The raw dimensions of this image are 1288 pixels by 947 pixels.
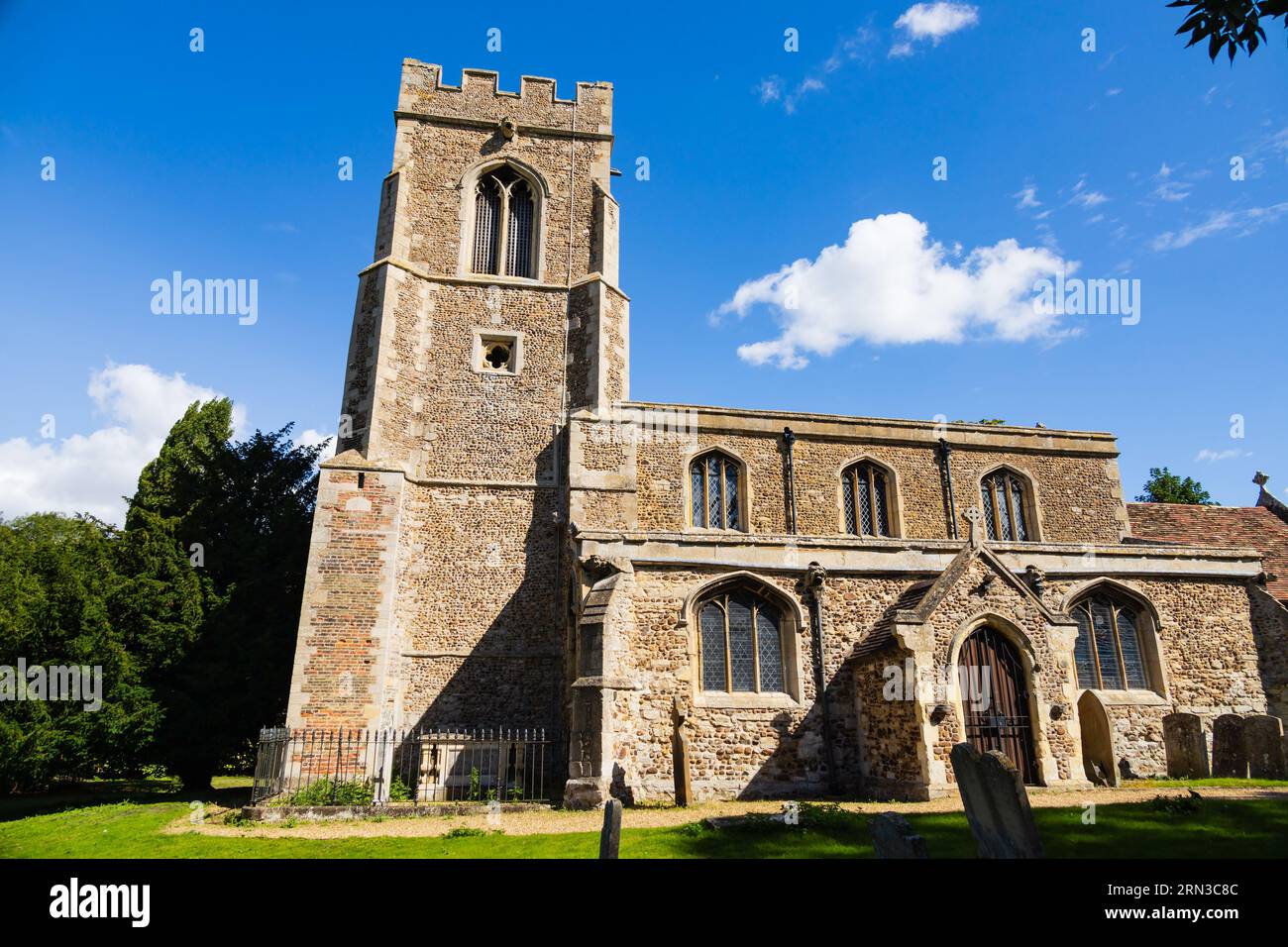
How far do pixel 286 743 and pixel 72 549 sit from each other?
777cm

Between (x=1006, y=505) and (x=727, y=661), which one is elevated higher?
(x=1006, y=505)

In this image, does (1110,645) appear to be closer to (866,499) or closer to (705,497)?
(866,499)

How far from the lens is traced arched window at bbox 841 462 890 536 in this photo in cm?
1892

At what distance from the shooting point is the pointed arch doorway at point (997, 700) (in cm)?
1199

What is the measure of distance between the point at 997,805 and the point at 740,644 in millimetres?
7866

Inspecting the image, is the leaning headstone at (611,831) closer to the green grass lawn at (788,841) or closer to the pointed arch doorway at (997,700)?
the green grass lawn at (788,841)

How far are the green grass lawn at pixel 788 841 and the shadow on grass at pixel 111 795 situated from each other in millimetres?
3662

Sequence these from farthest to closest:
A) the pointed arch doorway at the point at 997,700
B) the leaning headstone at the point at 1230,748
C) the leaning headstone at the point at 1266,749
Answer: the leaning headstone at the point at 1230,748
the leaning headstone at the point at 1266,749
the pointed arch doorway at the point at 997,700

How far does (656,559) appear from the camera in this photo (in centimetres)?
1341

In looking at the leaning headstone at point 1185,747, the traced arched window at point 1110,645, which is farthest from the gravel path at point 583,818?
the traced arched window at point 1110,645

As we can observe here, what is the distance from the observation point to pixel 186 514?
18266 millimetres

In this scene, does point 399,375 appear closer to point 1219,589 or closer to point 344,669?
point 344,669

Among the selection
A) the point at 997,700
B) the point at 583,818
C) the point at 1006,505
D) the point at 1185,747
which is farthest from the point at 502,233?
the point at 1185,747
